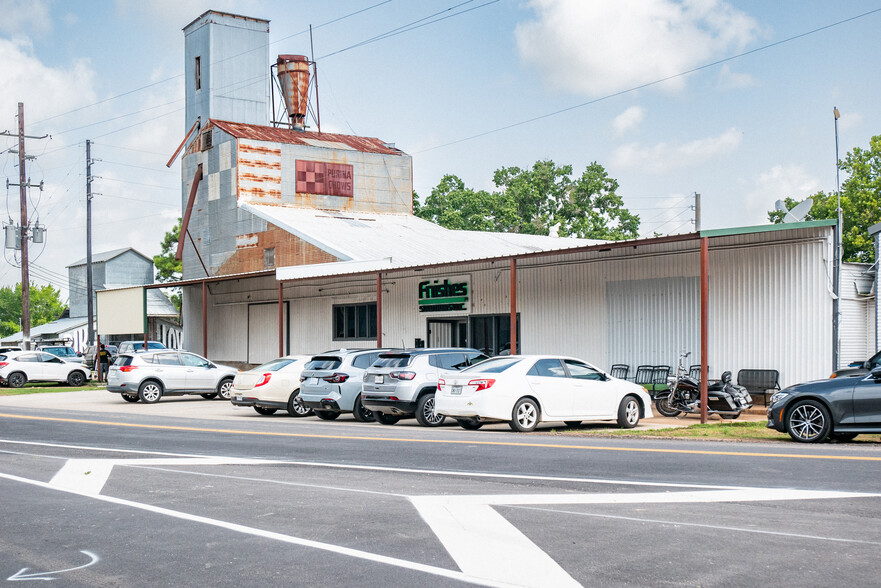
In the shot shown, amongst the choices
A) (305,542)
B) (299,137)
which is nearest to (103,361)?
(299,137)

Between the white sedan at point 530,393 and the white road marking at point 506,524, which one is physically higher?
the white sedan at point 530,393

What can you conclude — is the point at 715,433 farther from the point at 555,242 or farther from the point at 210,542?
the point at 555,242

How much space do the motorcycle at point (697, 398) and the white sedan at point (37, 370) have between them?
28.3 m

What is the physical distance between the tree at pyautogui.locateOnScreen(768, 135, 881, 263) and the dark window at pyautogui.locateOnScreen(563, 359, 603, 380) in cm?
3835

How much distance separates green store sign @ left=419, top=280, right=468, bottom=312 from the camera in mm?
29828

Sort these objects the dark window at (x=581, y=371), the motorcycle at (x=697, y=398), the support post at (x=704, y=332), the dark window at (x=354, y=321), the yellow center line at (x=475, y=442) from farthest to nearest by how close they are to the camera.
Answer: the dark window at (x=354, y=321) < the motorcycle at (x=697, y=398) < the support post at (x=704, y=332) < the dark window at (x=581, y=371) < the yellow center line at (x=475, y=442)

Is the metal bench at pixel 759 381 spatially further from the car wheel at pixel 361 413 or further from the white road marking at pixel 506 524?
the white road marking at pixel 506 524

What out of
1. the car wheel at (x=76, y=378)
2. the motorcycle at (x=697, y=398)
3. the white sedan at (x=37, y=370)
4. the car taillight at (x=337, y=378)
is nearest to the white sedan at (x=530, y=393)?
the motorcycle at (x=697, y=398)

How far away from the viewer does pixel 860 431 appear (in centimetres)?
1424

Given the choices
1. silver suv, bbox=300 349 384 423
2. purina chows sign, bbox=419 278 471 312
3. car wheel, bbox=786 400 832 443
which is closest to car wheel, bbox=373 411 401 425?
silver suv, bbox=300 349 384 423

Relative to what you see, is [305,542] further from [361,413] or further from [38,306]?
[38,306]

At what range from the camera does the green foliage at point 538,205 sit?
7375cm

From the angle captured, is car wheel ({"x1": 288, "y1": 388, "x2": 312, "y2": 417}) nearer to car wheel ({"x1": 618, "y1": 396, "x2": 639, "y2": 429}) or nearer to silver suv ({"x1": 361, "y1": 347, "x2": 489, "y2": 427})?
silver suv ({"x1": 361, "y1": 347, "x2": 489, "y2": 427})

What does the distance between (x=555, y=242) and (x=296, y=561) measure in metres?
39.3
